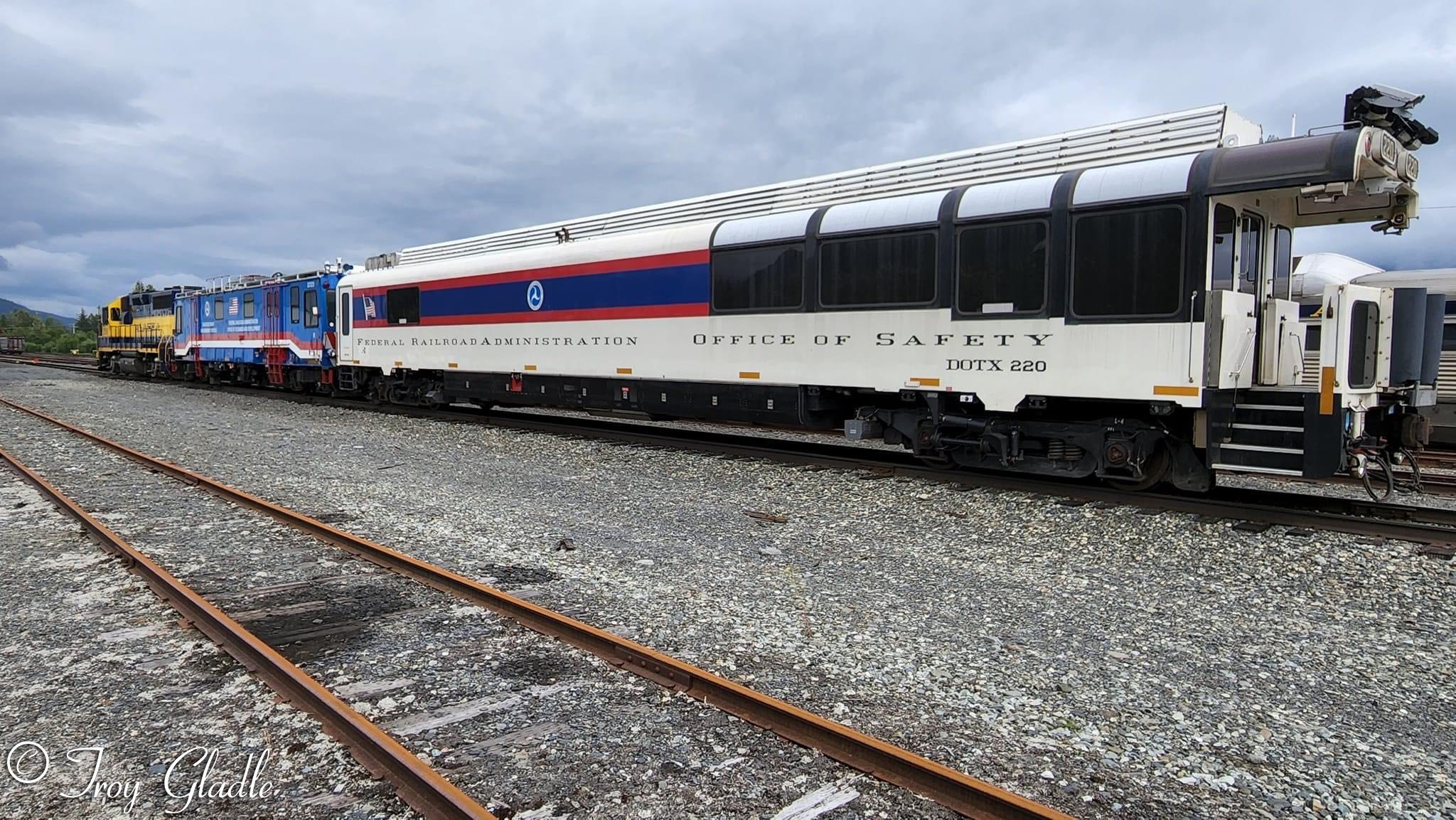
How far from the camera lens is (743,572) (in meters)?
6.13

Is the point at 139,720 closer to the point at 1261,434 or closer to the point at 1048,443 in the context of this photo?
the point at 1048,443

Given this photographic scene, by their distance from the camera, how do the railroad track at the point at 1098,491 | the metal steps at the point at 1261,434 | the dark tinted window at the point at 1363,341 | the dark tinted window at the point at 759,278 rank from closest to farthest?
the railroad track at the point at 1098,491 → the metal steps at the point at 1261,434 → the dark tinted window at the point at 1363,341 → the dark tinted window at the point at 759,278

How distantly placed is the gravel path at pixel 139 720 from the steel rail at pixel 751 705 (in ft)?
4.47

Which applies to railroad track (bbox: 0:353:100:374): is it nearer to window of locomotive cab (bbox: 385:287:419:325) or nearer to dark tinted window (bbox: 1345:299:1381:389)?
window of locomotive cab (bbox: 385:287:419:325)

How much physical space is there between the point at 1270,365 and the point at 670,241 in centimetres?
739

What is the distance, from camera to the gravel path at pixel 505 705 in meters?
3.15

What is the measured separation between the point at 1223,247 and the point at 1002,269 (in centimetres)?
191

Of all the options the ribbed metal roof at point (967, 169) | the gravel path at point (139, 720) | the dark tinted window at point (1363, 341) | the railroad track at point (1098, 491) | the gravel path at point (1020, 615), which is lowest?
the gravel path at point (139, 720)

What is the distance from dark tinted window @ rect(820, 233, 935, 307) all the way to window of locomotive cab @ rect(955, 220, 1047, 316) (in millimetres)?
392

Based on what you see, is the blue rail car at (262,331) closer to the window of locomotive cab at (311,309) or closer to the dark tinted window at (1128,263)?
the window of locomotive cab at (311,309)

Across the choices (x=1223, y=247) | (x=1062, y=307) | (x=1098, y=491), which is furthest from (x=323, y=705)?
(x=1223, y=247)

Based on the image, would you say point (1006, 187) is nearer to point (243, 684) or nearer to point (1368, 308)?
point (1368, 308)

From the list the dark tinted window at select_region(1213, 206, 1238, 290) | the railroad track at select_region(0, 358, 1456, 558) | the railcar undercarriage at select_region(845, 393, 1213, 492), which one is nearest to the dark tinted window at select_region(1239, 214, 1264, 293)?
the dark tinted window at select_region(1213, 206, 1238, 290)

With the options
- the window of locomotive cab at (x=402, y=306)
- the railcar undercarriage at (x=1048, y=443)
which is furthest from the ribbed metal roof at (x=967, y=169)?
the window of locomotive cab at (x=402, y=306)
